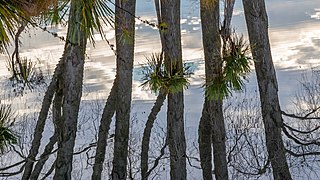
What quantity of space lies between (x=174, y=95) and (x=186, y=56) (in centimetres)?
262

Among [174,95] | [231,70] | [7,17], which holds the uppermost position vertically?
[174,95]

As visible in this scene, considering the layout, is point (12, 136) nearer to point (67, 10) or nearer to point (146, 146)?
point (67, 10)

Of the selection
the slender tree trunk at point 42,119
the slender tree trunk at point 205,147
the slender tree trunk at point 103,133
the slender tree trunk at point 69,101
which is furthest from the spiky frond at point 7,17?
the slender tree trunk at point 205,147

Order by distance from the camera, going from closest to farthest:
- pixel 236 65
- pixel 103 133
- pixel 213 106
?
pixel 236 65 < pixel 213 106 < pixel 103 133

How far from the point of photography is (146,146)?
4.10 metres

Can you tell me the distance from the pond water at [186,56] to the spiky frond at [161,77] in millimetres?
2464

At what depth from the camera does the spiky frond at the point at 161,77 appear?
2441mm

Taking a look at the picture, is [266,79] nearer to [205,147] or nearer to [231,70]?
[231,70]

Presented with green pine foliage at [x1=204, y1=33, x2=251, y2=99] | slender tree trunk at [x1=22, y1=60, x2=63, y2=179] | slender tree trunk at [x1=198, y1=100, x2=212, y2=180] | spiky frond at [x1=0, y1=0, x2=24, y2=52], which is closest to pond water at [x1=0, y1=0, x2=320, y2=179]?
slender tree trunk at [x1=198, y1=100, x2=212, y2=180]

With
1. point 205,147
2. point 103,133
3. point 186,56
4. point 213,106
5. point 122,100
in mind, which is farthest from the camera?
point 186,56

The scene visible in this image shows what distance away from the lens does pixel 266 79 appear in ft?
9.76

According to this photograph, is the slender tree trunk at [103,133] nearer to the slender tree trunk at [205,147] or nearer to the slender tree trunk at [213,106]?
the slender tree trunk at [213,106]

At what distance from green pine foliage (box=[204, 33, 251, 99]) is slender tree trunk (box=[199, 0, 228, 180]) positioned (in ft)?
0.33

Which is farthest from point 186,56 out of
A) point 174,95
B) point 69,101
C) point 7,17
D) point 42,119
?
point 7,17
